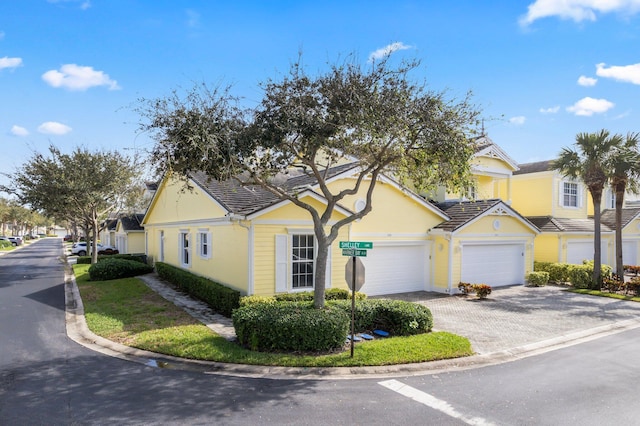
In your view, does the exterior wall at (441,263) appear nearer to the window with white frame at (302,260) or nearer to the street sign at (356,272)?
the window with white frame at (302,260)

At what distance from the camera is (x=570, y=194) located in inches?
1013

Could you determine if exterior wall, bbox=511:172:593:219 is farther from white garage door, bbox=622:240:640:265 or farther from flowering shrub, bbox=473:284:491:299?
flowering shrub, bbox=473:284:491:299

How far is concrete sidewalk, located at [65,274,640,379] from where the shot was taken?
8.25m

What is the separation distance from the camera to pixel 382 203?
56.0ft

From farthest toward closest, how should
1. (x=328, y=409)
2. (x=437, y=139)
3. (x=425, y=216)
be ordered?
(x=425, y=216)
(x=437, y=139)
(x=328, y=409)

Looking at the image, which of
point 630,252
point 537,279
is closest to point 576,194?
point 630,252

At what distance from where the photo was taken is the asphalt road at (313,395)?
6148mm

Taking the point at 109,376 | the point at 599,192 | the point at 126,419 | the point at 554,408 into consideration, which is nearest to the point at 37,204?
the point at 109,376

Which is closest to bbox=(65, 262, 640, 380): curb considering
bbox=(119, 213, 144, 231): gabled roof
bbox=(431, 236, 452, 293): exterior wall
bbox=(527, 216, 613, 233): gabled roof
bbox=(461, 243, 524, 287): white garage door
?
bbox=(431, 236, 452, 293): exterior wall

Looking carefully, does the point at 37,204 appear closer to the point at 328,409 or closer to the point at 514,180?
the point at 328,409

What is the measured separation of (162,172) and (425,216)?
1208cm

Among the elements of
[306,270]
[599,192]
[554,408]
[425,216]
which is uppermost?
[599,192]

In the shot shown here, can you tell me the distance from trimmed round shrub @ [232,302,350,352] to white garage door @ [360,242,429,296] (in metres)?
7.23

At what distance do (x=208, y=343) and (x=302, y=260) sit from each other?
16.5 feet
